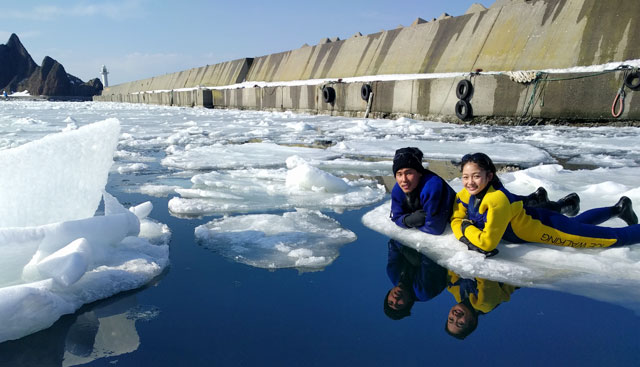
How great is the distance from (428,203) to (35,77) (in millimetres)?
90264

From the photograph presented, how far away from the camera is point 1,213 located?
1670 millimetres

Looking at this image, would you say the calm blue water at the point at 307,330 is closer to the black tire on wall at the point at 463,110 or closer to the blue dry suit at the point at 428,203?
the blue dry suit at the point at 428,203

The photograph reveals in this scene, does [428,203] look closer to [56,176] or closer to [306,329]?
[306,329]

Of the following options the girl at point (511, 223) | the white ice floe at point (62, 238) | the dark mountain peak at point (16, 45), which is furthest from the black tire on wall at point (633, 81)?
the dark mountain peak at point (16, 45)

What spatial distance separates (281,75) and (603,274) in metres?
18.0

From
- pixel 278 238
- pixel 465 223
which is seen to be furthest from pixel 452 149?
pixel 278 238

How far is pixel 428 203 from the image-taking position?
224 cm

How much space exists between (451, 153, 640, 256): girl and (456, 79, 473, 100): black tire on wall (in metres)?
7.13

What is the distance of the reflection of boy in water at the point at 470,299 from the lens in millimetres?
1308

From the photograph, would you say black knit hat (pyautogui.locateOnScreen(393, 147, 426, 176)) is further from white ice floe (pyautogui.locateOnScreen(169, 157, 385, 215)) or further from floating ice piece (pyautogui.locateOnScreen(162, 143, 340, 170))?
floating ice piece (pyautogui.locateOnScreen(162, 143, 340, 170))

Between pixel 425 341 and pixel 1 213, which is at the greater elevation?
pixel 1 213

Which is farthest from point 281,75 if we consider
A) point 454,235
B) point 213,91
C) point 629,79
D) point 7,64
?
point 7,64

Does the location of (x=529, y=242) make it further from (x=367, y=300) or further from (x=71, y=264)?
(x=71, y=264)

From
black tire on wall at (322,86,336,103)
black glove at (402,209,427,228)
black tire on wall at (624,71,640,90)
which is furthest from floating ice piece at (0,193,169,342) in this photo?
black tire on wall at (322,86,336,103)
